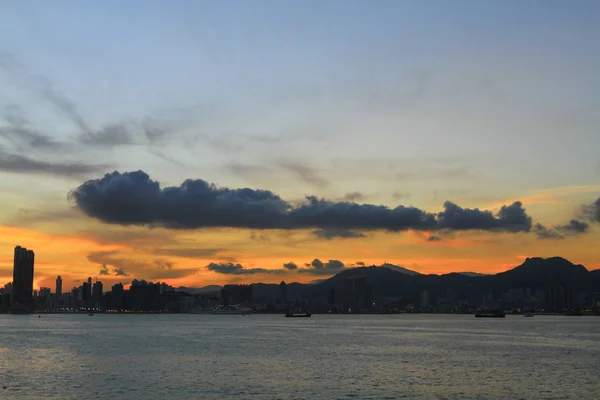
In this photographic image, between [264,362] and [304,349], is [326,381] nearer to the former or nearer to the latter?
[264,362]

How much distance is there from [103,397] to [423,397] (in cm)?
3859

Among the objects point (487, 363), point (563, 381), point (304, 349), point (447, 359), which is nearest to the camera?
point (563, 381)

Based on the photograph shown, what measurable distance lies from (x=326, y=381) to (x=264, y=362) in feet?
101

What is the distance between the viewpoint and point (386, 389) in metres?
85.7

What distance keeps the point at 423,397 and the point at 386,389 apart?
7953mm

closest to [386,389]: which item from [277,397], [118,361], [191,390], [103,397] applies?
[277,397]

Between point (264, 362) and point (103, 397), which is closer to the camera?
point (103, 397)

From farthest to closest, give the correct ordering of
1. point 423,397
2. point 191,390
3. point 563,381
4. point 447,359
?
1. point 447,359
2. point 563,381
3. point 191,390
4. point 423,397

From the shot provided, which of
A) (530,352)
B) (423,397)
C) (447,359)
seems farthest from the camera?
(530,352)

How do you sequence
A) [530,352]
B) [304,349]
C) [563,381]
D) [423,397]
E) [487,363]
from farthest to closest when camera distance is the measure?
[304,349], [530,352], [487,363], [563,381], [423,397]

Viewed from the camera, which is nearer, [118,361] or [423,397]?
[423,397]

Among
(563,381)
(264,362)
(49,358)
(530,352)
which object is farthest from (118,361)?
(530,352)

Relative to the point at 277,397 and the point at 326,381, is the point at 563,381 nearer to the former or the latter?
the point at 326,381

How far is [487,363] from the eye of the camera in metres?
122
